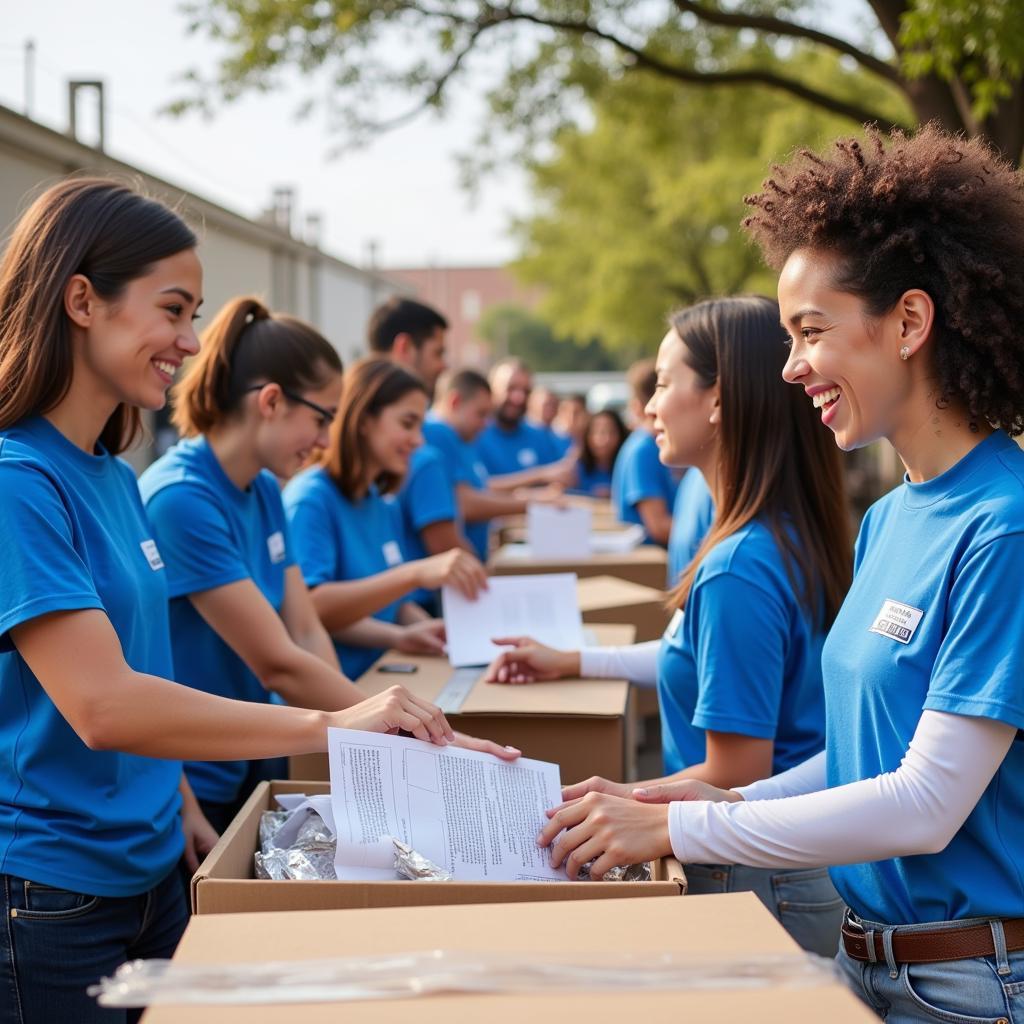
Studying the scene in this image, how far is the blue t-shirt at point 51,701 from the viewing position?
164 centimetres

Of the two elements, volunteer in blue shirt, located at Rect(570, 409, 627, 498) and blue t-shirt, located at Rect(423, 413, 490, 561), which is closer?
blue t-shirt, located at Rect(423, 413, 490, 561)

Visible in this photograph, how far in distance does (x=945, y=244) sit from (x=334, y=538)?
2.27 metres

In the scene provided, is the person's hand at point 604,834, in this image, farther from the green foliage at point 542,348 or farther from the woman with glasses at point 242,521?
the green foliage at point 542,348

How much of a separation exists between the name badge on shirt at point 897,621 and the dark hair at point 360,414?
215cm

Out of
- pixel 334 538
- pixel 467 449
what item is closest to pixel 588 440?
pixel 467 449

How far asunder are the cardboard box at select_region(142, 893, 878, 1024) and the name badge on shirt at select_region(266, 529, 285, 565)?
1.52 meters

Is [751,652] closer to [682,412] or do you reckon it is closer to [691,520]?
[682,412]

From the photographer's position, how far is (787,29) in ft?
27.2

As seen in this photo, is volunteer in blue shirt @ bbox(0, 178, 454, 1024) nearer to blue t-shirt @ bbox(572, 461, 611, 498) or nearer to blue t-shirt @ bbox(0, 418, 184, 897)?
blue t-shirt @ bbox(0, 418, 184, 897)

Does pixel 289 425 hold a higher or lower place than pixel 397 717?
higher

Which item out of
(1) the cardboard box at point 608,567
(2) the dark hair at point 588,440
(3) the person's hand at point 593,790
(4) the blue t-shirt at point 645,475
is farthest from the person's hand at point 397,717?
(2) the dark hair at point 588,440

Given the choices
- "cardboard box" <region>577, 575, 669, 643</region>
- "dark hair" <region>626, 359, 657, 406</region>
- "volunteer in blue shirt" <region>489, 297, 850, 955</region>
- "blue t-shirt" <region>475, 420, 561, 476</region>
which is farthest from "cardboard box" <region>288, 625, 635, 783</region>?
"blue t-shirt" <region>475, 420, 561, 476</region>

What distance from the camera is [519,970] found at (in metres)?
1.12

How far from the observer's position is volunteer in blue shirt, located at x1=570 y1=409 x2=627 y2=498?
30.2ft
